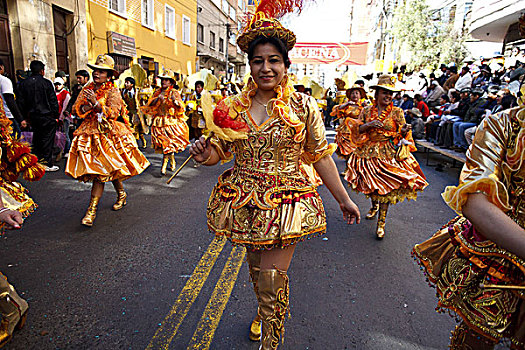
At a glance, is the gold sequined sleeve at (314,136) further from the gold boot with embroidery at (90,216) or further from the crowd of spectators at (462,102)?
the crowd of spectators at (462,102)

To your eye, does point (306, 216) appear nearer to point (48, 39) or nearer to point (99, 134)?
point (99, 134)

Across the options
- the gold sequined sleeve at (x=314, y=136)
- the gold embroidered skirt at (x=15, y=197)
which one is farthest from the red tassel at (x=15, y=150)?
the gold sequined sleeve at (x=314, y=136)

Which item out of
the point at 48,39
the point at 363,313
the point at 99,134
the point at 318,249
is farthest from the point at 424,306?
the point at 48,39

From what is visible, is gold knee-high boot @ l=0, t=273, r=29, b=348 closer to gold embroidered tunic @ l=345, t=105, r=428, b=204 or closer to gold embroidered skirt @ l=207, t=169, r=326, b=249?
gold embroidered skirt @ l=207, t=169, r=326, b=249

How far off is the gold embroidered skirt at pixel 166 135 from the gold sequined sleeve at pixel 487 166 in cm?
698

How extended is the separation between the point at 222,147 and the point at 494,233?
167cm

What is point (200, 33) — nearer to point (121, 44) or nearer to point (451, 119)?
point (121, 44)

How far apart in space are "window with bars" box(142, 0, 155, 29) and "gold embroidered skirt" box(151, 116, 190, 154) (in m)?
13.4

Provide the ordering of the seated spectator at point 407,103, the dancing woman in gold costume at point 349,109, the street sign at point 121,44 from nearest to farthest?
the dancing woman in gold costume at point 349,109 < the seated spectator at point 407,103 < the street sign at point 121,44

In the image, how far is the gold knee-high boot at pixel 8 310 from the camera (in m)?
2.50

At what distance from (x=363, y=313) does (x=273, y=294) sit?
4.18 ft

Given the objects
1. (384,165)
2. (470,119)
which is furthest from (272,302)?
(470,119)

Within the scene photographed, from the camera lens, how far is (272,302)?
2.26m

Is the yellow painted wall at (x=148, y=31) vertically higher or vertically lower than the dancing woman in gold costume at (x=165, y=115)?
higher
